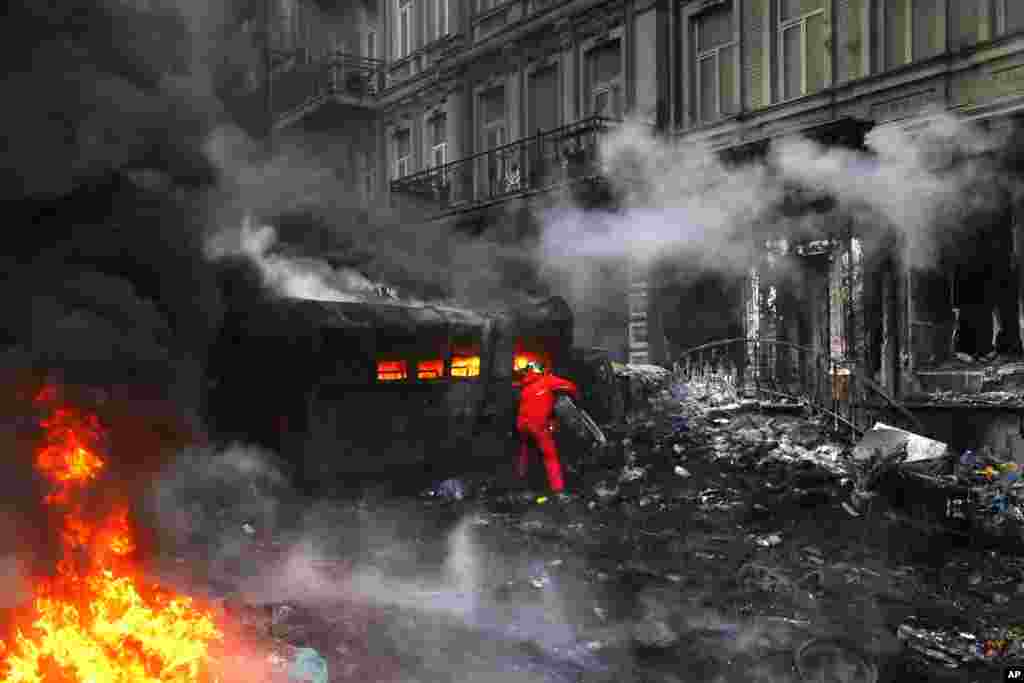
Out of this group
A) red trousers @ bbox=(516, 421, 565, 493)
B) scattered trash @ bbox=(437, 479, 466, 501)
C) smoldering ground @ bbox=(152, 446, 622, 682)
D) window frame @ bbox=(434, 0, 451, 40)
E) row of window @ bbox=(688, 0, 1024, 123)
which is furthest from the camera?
window frame @ bbox=(434, 0, 451, 40)

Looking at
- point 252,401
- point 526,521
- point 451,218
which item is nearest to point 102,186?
point 252,401

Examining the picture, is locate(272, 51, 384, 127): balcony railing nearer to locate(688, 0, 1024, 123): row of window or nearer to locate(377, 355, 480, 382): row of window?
locate(688, 0, 1024, 123): row of window

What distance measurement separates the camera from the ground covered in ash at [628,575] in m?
5.20

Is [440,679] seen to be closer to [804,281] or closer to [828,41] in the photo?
[804,281]

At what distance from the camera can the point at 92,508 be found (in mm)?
4680

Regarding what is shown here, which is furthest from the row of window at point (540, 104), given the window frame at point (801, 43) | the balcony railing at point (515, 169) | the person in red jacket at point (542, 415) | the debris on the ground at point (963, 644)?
the debris on the ground at point (963, 644)

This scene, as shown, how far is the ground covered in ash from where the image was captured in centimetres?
520

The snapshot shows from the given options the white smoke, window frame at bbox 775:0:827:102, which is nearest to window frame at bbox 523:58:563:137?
window frame at bbox 775:0:827:102

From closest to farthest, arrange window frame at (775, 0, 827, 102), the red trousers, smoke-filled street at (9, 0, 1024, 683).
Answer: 1. smoke-filled street at (9, 0, 1024, 683)
2. the red trousers
3. window frame at (775, 0, 827, 102)

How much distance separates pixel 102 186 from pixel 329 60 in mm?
17434

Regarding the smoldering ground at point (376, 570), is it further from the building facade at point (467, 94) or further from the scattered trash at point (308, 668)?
the building facade at point (467, 94)

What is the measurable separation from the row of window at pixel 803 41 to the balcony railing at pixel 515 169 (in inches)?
69.4

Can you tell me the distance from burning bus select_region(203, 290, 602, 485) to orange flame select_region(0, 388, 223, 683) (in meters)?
4.15

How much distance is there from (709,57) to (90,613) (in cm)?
1203
